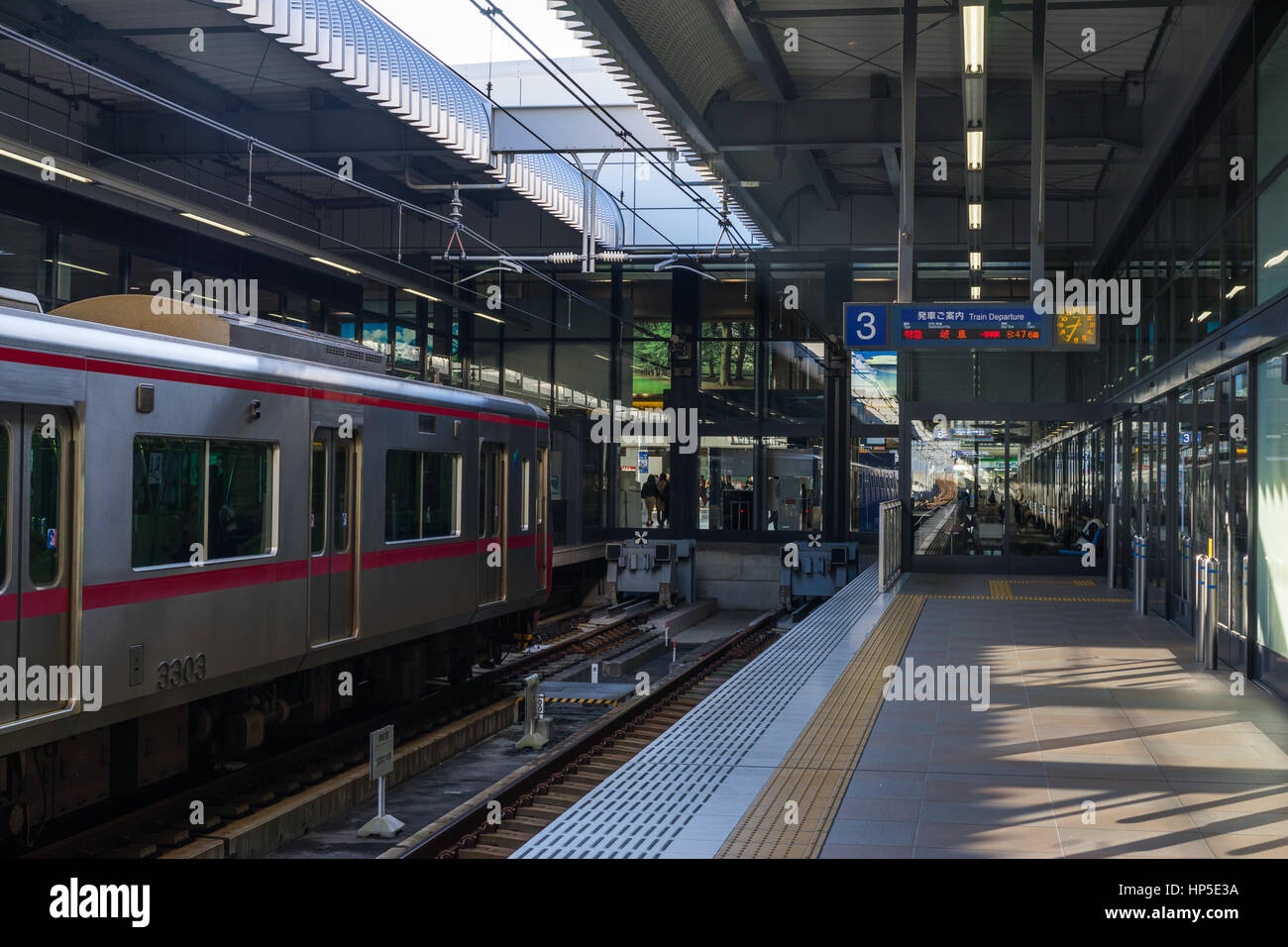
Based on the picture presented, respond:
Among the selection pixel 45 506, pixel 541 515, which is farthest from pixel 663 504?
pixel 45 506

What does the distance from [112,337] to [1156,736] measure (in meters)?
6.88

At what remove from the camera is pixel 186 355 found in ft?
24.9

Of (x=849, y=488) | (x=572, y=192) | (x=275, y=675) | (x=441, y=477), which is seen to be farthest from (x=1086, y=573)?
(x=275, y=675)

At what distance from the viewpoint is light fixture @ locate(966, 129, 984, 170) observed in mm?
12102

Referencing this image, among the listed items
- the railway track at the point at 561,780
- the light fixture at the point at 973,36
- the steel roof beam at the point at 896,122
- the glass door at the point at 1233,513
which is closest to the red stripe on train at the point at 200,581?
the railway track at the point at 561,780

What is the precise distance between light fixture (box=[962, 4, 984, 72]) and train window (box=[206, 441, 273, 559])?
20.9 feet

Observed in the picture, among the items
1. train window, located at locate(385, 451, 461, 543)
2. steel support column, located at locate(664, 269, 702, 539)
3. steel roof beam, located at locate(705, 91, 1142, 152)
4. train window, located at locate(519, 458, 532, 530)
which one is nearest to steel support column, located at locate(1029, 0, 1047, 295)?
steel roof beam, located at locate(705, 91, 1142, 152)

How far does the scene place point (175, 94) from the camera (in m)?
17.4

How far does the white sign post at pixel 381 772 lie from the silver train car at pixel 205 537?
1.07 metres

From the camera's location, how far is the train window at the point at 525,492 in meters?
13.6

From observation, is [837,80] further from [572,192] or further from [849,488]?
[849,488]

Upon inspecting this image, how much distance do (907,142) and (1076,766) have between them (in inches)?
302

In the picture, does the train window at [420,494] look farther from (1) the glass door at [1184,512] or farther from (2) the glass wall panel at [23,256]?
(1) the glass door at [1184,512]

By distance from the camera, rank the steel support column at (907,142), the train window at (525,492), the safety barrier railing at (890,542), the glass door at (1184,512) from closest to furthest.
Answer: the steel support column at (907,142), the glass door at (1184,512), the train window at (525,492), the safety barrier railing at (890,542)
